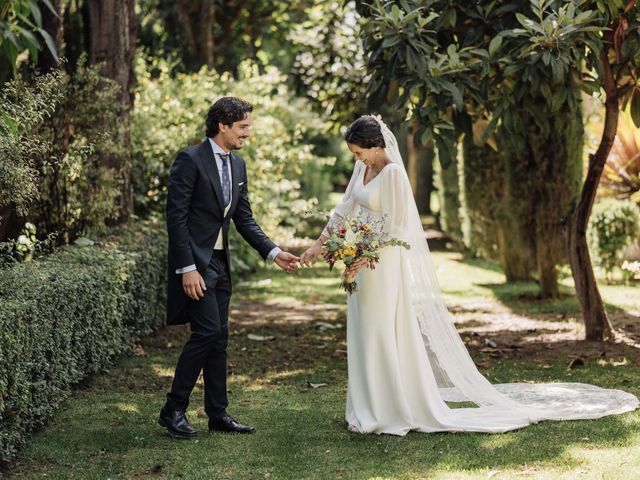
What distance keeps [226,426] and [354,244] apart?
4.97 ft

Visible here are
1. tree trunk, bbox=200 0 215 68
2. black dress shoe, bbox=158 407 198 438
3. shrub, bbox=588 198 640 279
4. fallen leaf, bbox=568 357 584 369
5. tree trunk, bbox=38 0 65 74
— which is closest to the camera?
black dress shoe, bbox=158 407 198 438

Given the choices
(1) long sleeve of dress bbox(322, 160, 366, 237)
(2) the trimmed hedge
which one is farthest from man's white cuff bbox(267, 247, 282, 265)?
(2) the trimmed hedge

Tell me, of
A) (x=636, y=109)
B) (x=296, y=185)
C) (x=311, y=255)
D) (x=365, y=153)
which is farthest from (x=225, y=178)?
(x=296, y=185)

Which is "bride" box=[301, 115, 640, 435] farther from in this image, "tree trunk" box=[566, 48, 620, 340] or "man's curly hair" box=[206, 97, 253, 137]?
"tree trunk" box=[566, 48, 620, 340]

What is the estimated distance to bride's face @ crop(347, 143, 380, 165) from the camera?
6.37 metres

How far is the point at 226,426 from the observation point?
632cm

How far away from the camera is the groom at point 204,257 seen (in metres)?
6.01

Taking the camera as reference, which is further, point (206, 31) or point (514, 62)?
point (206, 31)

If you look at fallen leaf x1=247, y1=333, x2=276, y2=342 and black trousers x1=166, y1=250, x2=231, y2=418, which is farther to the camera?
fallen leaf x1=247, y1=333, x2=276, y2=342

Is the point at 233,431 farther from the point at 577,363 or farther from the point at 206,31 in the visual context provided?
the point at 206,31

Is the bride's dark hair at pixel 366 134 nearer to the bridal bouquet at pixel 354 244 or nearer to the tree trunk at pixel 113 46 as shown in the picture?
the bridal bouquet at pixel 354 244

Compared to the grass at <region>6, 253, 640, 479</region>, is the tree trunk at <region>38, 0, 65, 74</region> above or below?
above

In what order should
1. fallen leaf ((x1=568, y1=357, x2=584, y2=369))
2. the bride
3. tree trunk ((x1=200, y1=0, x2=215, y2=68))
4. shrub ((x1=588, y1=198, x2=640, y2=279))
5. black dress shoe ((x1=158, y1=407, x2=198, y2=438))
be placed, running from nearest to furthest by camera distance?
Answer: 1. black dress shoe ((x1=158, y1=407, x2=198, y2=438))
2. the bride
3. fallen leaf ((x1=568, y1=357, x2=584, y2=369))
4. shrub ((x1=588, y1=198, x2=640, y2=279))
5. tree trunk ((x1=200, y1=0, x2=215, y2=68))

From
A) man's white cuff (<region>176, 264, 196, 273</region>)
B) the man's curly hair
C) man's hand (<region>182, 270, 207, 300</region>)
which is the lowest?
man's hand (<region>182, 270, 207, 300</region>)
